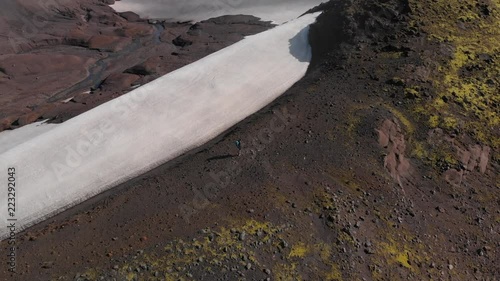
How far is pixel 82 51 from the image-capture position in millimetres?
36062

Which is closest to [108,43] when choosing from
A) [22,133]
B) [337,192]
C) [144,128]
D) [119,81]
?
[119,81]

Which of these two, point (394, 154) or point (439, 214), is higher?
point (394, 154)

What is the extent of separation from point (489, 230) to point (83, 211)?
14.2 metres

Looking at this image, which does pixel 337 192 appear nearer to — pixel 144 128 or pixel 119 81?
pixel 144 128

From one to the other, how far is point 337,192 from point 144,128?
9.44 m

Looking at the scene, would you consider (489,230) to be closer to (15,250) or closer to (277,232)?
(277,232)

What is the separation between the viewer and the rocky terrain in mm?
13438

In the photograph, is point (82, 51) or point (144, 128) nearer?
point (144, 128)

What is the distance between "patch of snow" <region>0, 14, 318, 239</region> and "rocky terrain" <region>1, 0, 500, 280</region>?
1.28 metres

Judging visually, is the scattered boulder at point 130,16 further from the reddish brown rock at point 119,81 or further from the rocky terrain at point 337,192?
the rocky terrain at point 337,192

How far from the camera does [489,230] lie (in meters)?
16.0

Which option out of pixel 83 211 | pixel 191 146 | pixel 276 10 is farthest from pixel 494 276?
pixel 276 10

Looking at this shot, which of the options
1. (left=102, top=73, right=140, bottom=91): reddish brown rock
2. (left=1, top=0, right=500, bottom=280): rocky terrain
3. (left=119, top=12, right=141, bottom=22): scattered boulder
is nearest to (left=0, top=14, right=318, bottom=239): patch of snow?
(left=1, top=0, right=500, bottom=280): rocky terrain

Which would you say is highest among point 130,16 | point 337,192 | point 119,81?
point 130,16
